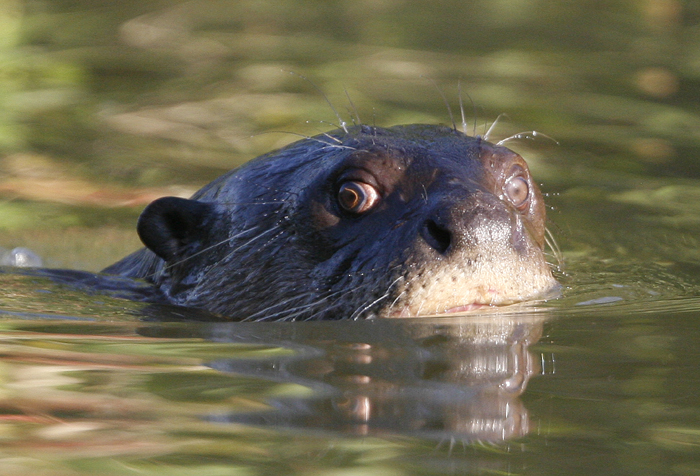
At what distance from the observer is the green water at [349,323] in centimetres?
188

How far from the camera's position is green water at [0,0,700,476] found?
188cm

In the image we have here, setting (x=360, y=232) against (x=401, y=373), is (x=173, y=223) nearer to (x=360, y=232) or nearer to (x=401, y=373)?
(x=360, y=232)

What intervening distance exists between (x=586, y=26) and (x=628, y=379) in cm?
952

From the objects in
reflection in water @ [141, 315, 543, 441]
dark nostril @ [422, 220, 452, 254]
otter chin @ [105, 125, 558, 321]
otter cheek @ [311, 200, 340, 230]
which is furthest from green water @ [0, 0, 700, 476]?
otter cheek @ [311, 200, 340, 230]

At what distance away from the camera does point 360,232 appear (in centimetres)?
403

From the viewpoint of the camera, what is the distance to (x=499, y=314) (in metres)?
3.51

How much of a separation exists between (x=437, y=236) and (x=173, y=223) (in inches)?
63.0

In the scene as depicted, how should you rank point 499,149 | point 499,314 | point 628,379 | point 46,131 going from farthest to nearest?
1. point 46,131
2. point 499,149
3. point 499,314
4. point 628,379

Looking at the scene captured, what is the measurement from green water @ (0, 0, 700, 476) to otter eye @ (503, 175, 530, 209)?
0.44 meters

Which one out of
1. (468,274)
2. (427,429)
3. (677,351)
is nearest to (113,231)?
(468,274)

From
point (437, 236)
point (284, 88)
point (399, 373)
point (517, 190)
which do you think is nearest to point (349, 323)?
point (437, 236)

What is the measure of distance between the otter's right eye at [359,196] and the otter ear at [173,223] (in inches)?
37.9

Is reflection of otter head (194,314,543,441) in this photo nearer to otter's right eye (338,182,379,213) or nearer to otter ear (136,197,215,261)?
otter's right eye (338,182,379,213)

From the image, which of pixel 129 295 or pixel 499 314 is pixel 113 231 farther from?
pixel 499 314
